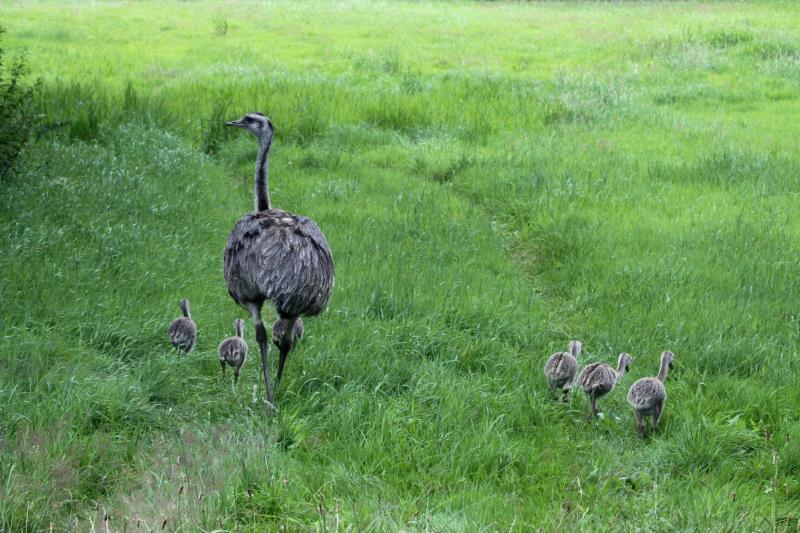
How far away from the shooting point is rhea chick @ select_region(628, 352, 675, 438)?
5641 millimetres

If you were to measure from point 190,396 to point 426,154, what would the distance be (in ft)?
25.7

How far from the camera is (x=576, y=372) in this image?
6156 millimetres

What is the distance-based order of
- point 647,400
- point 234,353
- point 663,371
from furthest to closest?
point 663,371 → point 234,353 → point 647,400

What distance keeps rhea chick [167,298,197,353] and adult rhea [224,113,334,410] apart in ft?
1.82

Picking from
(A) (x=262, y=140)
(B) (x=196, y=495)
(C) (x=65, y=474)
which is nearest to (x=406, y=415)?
(B) (x=196, y=495)

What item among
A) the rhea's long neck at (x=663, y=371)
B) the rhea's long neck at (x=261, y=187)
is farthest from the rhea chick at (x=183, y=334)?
the rhea's long neck at (x=663, y=371)

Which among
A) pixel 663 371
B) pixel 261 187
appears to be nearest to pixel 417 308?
pixel 261 187

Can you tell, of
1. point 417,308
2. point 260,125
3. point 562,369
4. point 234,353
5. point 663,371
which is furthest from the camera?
point 417,308

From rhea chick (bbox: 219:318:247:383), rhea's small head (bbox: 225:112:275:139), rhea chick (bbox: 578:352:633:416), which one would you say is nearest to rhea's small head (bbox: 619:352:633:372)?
rhea chick (bbox: 578:352:633:416)

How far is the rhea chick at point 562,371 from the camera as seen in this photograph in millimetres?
6074

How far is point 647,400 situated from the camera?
5.64 meters

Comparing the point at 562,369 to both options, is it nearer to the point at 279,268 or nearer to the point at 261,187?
the point at 279,268

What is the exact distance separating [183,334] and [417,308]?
2.08 metres

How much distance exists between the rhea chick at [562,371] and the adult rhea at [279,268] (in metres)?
1.69
